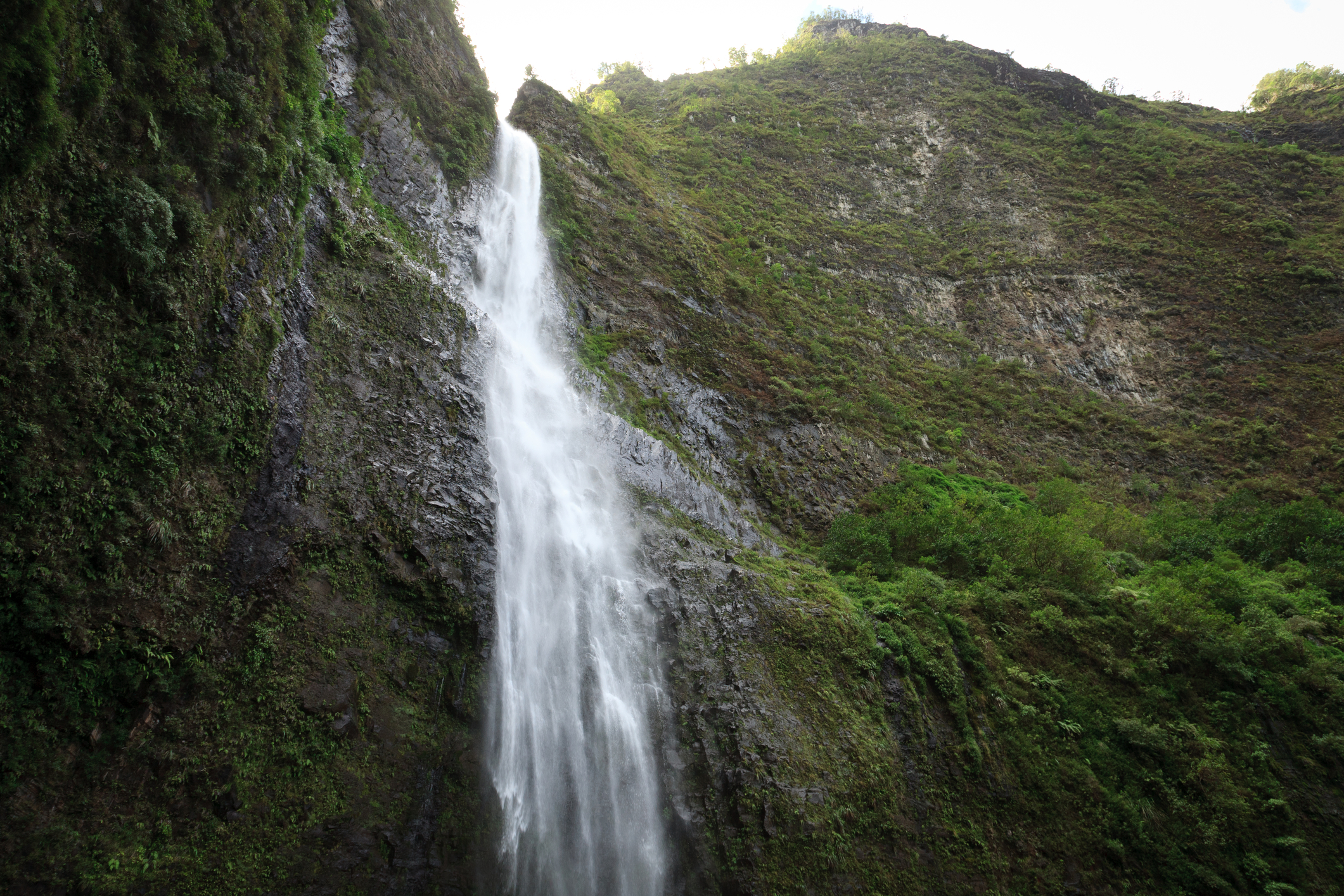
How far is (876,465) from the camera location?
56.0 ft

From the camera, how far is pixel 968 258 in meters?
26.5

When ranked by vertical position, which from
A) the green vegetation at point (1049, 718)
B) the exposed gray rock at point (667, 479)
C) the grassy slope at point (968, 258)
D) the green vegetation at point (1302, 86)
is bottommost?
the green vegetation at point (1049, 718)

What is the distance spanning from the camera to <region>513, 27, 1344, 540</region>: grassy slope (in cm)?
1877

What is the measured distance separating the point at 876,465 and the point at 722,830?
1108 centimetres

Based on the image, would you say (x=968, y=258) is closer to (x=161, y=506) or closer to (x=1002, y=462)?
(x=1002, y=462)

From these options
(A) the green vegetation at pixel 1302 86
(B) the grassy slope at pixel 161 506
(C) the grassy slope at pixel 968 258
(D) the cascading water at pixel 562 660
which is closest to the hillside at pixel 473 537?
(B) the grassy slope at pixel 161 506

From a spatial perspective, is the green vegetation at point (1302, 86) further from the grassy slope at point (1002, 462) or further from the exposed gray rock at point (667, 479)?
the exposed gray rock at point (667, 479)

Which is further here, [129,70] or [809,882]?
[809,882]

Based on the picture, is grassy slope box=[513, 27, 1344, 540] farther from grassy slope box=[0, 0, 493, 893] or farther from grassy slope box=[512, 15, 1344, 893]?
grassy slope box=[0, 0, 493, 893]

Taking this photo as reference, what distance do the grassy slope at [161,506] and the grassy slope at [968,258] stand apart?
8493 millimetres

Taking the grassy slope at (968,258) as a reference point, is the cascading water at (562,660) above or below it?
below

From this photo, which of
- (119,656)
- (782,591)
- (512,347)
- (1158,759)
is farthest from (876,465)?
(119,656)

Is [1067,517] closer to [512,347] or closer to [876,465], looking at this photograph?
[876,465]

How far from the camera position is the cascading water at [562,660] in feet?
26.5
